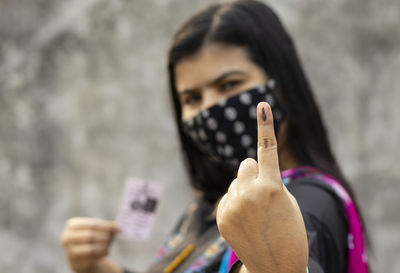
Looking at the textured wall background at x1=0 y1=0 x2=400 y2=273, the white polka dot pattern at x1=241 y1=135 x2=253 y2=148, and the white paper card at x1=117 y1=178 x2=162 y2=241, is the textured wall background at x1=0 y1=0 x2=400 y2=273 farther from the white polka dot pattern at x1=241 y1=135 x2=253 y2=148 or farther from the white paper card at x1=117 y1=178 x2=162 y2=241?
the white polka dot pattern at x1=241 y1=135 x2=253 y2=148

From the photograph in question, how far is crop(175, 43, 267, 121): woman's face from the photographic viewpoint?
3.17 feet

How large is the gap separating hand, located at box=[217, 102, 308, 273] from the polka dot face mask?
0.39 metres

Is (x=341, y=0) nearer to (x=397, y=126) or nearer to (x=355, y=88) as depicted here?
(x=355, y=88)

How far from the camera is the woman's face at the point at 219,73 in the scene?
966 mm

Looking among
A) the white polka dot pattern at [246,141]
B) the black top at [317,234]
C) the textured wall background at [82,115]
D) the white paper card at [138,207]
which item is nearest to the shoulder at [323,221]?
the black top at [317,234]

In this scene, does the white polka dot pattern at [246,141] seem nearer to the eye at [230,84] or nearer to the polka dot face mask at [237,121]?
the polka dot face mask at [237,121]

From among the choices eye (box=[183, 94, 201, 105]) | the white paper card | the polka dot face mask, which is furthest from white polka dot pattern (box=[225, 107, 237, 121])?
the white paper card

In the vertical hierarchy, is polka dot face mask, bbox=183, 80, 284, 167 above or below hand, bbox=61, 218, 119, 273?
above

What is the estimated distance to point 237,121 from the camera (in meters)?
0.94

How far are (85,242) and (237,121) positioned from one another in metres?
0.63

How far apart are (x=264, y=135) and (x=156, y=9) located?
1.73 metres

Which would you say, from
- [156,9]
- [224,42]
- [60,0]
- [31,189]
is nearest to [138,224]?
[224,42]

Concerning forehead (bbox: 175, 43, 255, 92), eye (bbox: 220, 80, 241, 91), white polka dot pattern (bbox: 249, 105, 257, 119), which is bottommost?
white polka dot pattern (bbox: 249, 105, 257, 119)

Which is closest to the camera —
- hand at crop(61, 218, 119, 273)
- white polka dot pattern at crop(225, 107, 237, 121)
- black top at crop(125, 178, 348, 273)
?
black top at crop(125, 178, 348, 273)
